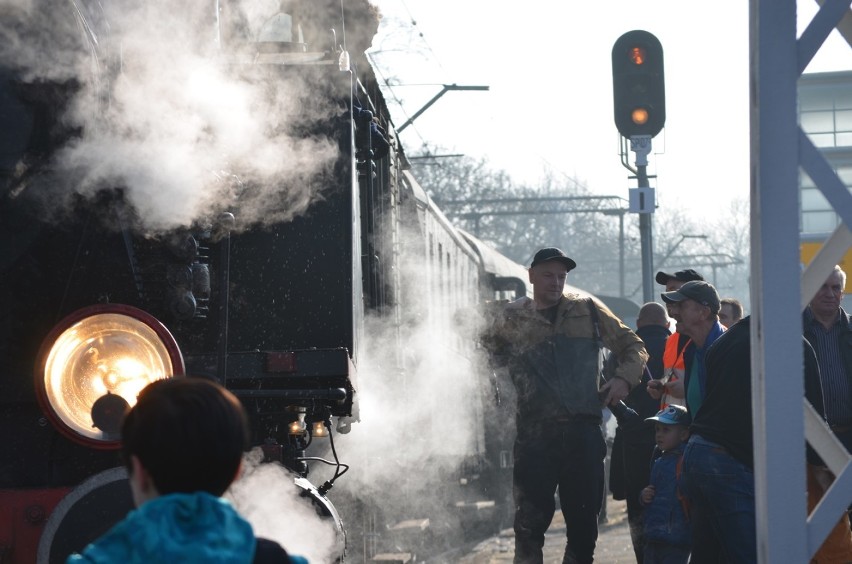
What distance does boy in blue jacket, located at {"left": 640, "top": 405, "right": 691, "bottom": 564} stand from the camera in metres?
5.42

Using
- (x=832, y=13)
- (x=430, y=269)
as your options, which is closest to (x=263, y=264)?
(x=832, y=13)

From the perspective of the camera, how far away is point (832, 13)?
278cm

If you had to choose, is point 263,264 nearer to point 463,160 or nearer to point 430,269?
point 430,269

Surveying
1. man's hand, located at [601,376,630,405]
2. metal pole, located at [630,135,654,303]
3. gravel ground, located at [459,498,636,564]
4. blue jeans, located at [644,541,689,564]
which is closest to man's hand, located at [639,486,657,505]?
blue jeans, located at [644,541,689,564]

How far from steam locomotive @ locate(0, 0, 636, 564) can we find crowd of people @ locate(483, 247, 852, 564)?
148 centimetres

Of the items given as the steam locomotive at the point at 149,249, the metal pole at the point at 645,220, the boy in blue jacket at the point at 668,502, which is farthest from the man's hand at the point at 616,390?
the metal pole at the point at 645,220

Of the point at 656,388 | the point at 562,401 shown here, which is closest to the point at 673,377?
the point at 656,388

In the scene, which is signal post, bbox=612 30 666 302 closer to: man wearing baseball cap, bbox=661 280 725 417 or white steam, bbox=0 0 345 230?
man wearing baseball cap, bbox=661 280 725 417

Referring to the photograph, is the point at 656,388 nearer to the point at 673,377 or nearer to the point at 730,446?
the point at 673,377

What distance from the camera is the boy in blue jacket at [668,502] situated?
5.42 m

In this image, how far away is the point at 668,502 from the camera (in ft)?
17.9

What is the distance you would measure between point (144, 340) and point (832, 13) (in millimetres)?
1949

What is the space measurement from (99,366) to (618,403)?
331cm

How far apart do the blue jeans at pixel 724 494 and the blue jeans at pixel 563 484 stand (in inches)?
44.2
